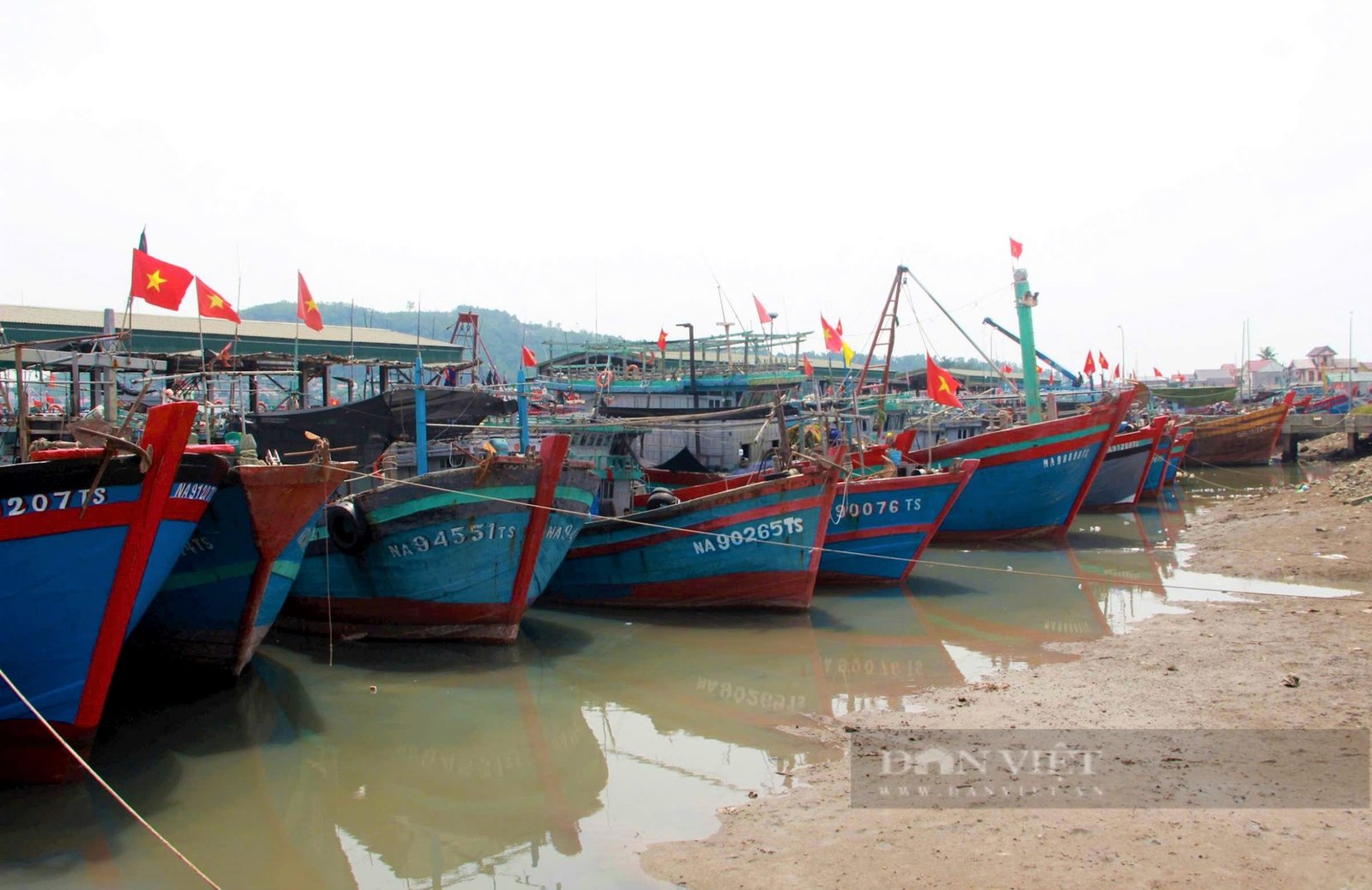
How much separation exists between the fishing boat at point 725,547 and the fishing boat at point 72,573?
7.26 meters

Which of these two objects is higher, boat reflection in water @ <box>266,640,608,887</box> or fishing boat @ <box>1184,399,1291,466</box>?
fishing boat @ <box>1184,399,1291,466</box>

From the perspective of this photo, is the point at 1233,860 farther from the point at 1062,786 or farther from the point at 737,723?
the point at 737,723

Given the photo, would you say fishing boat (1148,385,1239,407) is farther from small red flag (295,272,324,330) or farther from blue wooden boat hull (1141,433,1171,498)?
small red flag (295,272,324,330)

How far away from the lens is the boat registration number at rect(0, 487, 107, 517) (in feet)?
26.7

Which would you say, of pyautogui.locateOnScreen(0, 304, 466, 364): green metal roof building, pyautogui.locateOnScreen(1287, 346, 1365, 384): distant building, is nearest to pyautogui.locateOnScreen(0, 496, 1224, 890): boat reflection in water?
pyautogui.locateOnScreen(0, 304, 466, 364): green metal roof building

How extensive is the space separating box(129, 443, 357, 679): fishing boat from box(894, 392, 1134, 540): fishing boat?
12.3 meters

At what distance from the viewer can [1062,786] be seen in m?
7.88

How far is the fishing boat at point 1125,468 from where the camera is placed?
92.6 ft

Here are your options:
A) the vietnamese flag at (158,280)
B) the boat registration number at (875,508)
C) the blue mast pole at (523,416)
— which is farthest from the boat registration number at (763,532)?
the vietnamese flag at (158,280)

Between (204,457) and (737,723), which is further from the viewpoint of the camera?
(737,723)

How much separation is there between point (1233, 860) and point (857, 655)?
716 centimetres

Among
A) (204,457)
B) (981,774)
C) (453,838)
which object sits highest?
(204,457)

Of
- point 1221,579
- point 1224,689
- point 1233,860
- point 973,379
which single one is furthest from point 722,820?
point 973,379

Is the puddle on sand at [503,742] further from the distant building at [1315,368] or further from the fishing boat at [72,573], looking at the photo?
the distant building at [1315,368]
